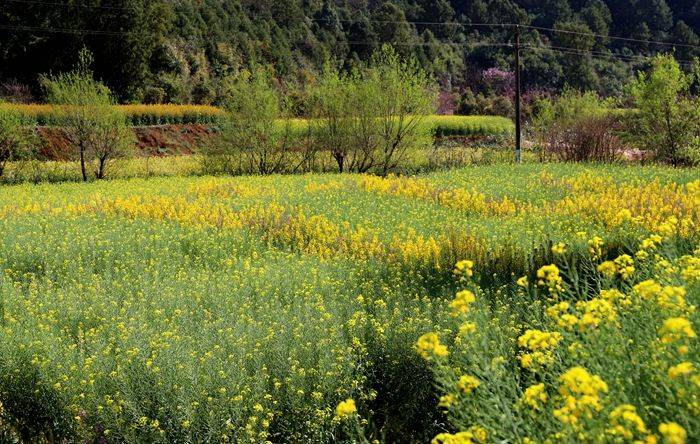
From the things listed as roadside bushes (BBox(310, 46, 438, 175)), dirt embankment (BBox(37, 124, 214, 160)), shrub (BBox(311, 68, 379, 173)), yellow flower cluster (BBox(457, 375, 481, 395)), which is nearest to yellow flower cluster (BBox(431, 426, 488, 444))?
yellow flower cluster (BBox(457, 375, 481, 395))

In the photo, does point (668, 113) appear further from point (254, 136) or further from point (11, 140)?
point (11, 140)

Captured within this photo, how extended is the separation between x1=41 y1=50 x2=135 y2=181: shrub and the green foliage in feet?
65.5

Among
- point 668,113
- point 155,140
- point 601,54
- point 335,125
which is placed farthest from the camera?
point 601,54

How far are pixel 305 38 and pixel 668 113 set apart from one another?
4408 cm

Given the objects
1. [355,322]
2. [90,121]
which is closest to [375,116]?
[90,121]

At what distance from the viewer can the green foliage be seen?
2292cm

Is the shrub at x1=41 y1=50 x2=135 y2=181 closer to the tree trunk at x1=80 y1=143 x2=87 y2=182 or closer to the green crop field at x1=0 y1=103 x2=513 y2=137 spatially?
the tree trunk at x1=80 y1=143 x2=87 y2=182

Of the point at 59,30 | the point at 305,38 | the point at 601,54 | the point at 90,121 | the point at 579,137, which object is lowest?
the point at 579,137

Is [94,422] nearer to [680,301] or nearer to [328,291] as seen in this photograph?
[328,291]

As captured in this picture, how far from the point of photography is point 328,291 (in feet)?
24.7

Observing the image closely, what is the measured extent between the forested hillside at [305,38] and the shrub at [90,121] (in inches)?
344

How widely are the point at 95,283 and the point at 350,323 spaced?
400 centimetres

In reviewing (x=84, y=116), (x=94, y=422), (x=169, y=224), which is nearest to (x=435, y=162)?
(x=84, y=116)

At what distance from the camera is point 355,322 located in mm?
6035
